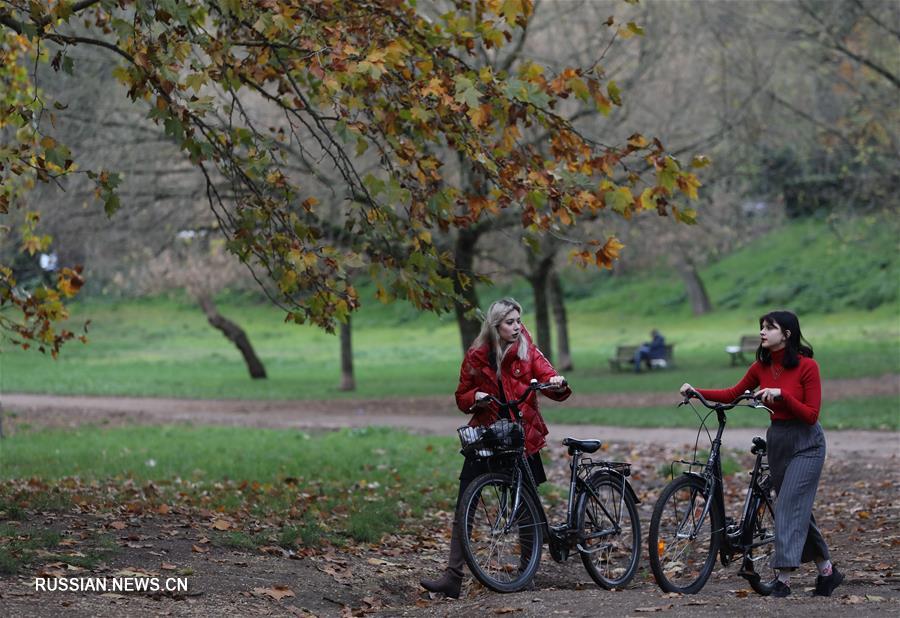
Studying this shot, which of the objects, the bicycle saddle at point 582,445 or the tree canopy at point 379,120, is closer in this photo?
the bicycle saddle at point 582,445

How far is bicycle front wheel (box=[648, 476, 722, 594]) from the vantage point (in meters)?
7.25

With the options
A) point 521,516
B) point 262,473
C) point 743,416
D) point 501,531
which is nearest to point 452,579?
point 501,531

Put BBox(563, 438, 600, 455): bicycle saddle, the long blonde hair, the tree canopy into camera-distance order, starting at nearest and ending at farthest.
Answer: BBox(563, 438, 600, 455): bicycle saddle, the long blonde hair, the tree canopy

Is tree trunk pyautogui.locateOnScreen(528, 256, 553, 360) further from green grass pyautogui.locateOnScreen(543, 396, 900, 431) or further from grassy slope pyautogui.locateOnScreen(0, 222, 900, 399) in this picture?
green grass pyautogui.locateOnScreen(543, 396, 900, 431)

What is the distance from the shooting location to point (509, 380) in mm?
7691

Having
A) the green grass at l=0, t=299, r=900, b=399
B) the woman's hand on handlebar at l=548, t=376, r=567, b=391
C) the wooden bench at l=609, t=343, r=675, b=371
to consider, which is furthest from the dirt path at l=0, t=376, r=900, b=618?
the wooden bench at l=609, t=343, r=675, b=371

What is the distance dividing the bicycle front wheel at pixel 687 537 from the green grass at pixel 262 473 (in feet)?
9.56

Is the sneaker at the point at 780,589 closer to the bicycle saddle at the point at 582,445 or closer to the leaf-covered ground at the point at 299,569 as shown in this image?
the leaf-covered ground at the point at 299,569

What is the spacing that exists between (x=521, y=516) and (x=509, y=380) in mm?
808

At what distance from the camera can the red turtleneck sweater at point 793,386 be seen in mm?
7152

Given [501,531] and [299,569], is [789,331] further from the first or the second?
[299,569]

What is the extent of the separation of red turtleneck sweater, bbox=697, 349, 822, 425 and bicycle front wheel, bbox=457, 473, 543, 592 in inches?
51.8

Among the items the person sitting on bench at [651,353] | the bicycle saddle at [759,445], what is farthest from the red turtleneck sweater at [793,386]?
the person sitting on bench at [651,353]

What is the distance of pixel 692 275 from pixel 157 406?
1300 inches
